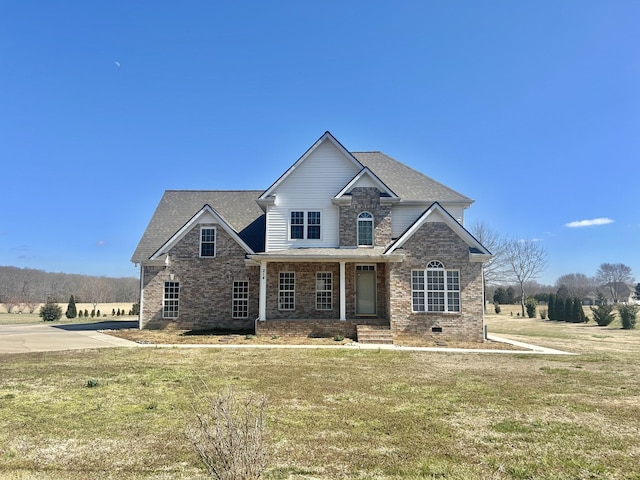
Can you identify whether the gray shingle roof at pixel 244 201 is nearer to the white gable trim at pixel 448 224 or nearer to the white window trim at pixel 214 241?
the white window trim at pixel 214 241

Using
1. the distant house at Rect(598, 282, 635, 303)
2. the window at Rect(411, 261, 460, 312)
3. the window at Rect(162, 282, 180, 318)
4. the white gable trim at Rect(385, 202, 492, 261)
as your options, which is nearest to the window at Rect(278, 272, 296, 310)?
the white gable trim at Rect(385, 202, 492, 261)

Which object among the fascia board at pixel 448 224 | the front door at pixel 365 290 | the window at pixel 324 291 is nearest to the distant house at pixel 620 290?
the fascia board at pixel 448 224

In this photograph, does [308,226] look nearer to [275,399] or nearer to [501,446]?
[275,399]

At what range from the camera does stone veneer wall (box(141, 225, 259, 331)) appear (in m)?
21.7

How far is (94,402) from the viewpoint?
7.83 m

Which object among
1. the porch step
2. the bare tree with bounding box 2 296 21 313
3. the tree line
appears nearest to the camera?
the porch step

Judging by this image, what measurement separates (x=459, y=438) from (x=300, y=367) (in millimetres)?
6410

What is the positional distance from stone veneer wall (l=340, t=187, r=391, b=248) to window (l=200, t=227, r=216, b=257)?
7.14 m

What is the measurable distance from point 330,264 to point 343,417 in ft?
46.0

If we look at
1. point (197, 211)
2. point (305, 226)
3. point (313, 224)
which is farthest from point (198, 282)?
point (313, 224)

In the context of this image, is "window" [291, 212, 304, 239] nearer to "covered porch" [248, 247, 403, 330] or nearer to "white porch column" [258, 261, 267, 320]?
"covered porch" [248, 247, 403, 330]

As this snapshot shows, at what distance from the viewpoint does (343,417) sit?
23.1 ft

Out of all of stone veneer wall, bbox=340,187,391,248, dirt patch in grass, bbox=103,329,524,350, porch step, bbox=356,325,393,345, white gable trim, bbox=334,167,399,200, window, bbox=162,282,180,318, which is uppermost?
white gable trim, bbox=334,167,399,200

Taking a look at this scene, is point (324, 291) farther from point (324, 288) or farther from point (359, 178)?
point (359, 178)
